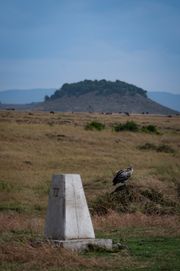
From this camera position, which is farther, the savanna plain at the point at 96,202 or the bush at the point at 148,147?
the bush at the point at 148,147

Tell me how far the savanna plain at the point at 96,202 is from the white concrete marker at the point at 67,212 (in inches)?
14.1

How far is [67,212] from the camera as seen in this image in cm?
1227

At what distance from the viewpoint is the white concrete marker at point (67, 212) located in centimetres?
1222

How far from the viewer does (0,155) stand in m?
35.2

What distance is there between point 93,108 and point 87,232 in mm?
182756

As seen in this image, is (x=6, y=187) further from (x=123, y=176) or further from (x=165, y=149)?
(x=165, y=149)

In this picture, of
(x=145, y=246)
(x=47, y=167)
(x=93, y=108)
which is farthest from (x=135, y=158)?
(x=93, y=108)

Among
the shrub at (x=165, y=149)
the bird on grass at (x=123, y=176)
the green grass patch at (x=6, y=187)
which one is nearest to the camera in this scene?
the bird on grass at (x=123, y=176)

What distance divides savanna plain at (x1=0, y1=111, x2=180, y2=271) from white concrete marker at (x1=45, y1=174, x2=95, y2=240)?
14.1 inches

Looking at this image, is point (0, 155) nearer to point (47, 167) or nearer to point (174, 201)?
point (47, 167)

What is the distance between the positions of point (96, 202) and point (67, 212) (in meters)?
7.39

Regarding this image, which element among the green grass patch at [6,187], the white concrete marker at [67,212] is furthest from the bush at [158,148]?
the white concrete marker at [67,212]

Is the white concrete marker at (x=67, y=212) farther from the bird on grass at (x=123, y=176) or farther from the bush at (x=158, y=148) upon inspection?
the bush at (x=158, y=148)

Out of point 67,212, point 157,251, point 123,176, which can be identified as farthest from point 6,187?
point 157,251
